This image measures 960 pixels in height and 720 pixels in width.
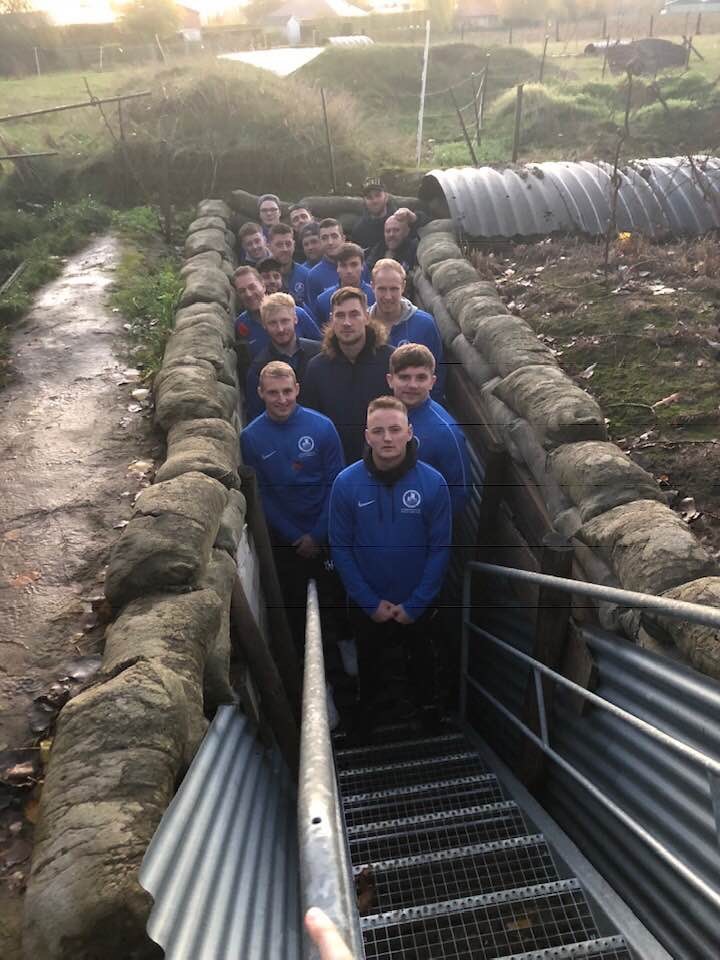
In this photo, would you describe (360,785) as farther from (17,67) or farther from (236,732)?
(17,67)

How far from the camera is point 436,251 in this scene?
8.66 meters

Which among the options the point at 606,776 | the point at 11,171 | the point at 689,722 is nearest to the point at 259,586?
the point at 606,776

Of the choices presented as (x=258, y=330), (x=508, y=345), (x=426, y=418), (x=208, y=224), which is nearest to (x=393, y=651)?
(x=426, y=418)

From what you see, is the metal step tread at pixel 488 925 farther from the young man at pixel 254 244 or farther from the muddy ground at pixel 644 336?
the young man at pixel 254 244

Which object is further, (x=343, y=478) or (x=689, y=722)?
(x=343, y=478)

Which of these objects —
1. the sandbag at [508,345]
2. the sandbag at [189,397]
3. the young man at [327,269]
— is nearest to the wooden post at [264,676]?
the sandbag at [189,397]

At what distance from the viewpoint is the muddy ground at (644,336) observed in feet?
16.1

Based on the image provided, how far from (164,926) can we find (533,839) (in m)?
2.25

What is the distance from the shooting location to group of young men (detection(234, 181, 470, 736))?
13.6 ft

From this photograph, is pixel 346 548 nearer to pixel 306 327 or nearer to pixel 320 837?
pixel 320 837

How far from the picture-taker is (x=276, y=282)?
24.8 feet

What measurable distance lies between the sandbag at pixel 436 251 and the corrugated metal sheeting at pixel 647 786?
19.9 ft

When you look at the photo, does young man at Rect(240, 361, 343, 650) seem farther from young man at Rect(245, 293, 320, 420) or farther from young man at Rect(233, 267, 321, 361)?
young man at Rect(233, 267, 321, 361)

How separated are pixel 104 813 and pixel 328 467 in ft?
10.4
